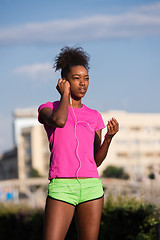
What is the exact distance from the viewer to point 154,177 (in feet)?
24.1

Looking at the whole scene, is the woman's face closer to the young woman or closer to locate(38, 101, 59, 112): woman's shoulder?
the young woman

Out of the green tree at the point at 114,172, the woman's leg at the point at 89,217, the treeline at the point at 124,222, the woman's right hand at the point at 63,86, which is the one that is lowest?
the green tree at the point at 114,172

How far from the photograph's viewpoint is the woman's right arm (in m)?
3.74

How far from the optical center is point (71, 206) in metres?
3.78

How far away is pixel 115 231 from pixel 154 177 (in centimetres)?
92

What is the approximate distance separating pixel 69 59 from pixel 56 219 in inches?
51.0

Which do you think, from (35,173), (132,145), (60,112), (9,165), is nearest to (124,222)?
(60,112)

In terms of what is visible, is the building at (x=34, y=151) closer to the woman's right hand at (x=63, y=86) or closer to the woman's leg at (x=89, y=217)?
the woman's right hand at (x=63, y=86)

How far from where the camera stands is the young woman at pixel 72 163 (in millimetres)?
3730

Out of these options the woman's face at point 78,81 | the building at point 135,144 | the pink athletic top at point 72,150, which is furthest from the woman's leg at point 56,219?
the building at point 135,144

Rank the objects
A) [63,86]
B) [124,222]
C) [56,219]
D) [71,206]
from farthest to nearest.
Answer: [124,222], [63,86], [71,206], [56,219]

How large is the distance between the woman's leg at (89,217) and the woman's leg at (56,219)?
12cm

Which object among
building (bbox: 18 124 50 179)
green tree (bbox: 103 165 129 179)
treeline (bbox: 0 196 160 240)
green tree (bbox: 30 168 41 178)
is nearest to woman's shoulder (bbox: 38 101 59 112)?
treeline (bbox: 0 196 160 240)

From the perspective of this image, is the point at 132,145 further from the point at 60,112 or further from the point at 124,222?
the point at 60,112
